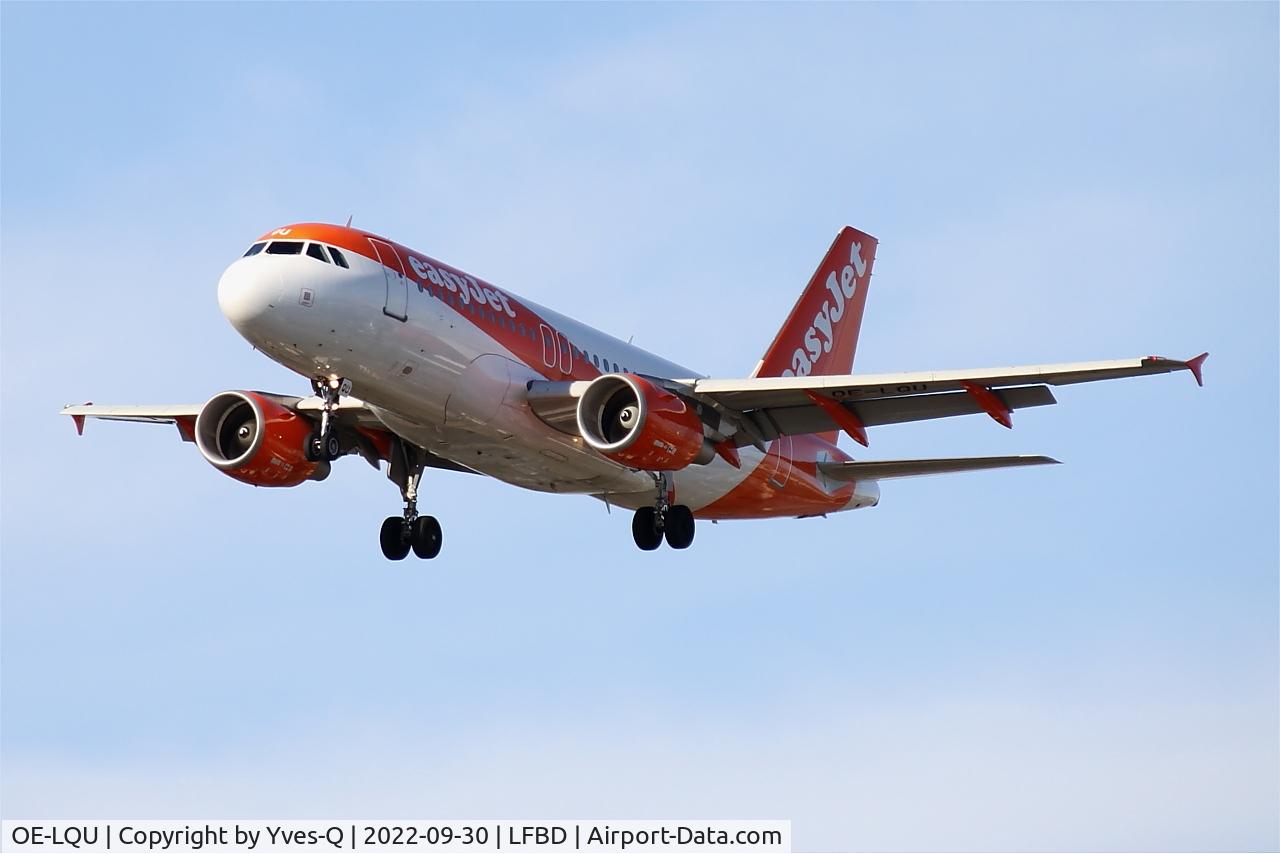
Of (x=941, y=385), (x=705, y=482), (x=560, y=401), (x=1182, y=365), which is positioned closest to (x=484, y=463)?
(x=560, y=401)

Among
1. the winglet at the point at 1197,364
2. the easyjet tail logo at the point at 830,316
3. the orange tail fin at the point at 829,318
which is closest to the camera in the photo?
the winglet at the point at 1197,364

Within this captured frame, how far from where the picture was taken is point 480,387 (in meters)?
34.3

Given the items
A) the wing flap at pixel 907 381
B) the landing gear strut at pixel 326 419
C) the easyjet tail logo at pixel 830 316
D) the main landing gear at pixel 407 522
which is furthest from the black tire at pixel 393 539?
the easyjet tail logo at pixel 830 316

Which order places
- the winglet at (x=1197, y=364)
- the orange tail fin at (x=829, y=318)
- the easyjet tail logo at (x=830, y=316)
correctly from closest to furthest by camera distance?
the winglet at (x=1197, y=364) → the orange tail fin at (x=829, y=318) → the easyjet tail logo at (x=830, y=316)

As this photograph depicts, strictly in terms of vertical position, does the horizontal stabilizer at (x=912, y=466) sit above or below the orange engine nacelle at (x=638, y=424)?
above

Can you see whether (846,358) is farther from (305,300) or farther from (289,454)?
(305,300)

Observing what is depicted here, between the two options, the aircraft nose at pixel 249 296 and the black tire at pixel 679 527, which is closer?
Result: the aircraft nose at pixel 249 296

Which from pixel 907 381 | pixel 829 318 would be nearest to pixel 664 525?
pixel 907 381

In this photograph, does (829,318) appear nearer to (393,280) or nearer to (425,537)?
(425,537)

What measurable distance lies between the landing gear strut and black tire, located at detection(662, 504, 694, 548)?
7439 millimetres

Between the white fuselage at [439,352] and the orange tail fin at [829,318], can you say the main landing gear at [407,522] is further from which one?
the orange tail fin at [829,318]

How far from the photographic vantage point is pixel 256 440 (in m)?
37.3

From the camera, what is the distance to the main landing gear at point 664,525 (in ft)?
128

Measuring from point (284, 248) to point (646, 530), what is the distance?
418 inches
